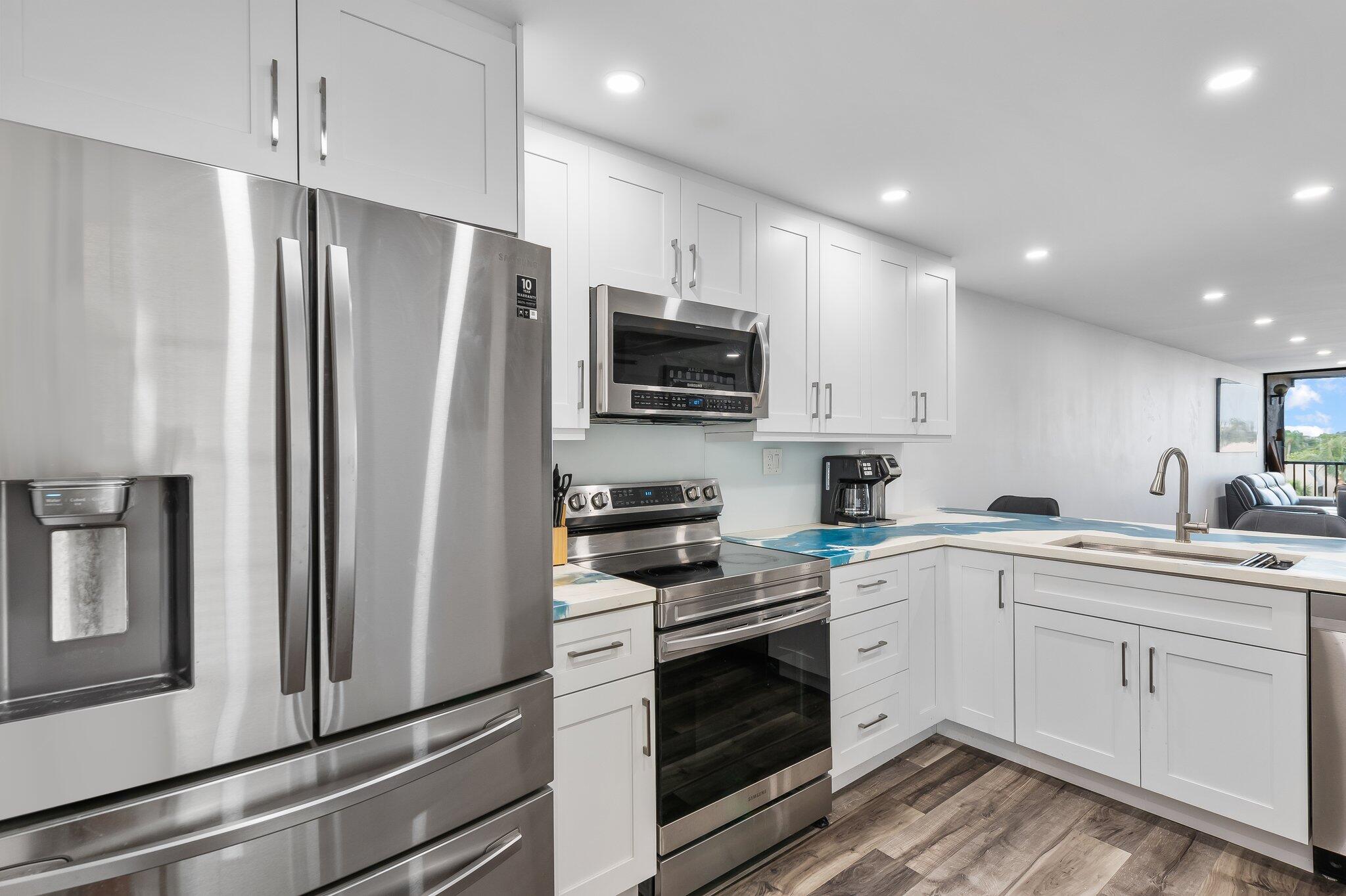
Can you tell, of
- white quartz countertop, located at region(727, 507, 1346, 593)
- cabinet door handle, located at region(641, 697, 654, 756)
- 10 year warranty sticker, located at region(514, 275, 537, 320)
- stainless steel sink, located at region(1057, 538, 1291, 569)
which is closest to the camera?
10 year warranty sticker, located at region(514, 275, 537, 320)

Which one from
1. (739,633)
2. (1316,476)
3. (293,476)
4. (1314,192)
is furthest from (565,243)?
(1316,476)

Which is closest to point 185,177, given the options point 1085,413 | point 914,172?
point 914,172

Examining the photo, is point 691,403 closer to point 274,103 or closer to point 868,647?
point 868,647

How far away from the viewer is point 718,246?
8.17 feet

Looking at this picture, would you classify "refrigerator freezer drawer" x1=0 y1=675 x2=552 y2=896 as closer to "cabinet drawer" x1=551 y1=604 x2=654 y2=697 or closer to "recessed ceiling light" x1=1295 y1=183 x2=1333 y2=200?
"cabinet drawer" x1=551 y1=604 x2=654 y2=697

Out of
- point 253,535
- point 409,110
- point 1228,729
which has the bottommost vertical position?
point 1228,729

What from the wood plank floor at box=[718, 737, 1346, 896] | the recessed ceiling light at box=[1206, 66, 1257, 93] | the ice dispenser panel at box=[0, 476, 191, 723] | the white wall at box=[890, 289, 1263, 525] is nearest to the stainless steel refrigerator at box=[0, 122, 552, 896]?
the ice dispenser panel at box=[0, 476, 191, 723]

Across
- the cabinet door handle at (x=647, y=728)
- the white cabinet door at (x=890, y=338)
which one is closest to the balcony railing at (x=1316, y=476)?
the white cabinet door at (x=890, y=338)

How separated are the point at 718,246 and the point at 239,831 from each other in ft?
7.14

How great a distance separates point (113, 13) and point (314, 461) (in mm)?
803

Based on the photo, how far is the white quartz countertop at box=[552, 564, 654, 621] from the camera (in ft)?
5.44

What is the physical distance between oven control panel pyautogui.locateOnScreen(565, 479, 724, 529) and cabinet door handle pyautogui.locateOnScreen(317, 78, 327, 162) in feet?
4.03

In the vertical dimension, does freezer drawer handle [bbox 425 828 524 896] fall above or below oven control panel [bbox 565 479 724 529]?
below

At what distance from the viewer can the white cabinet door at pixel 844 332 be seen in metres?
2.89
